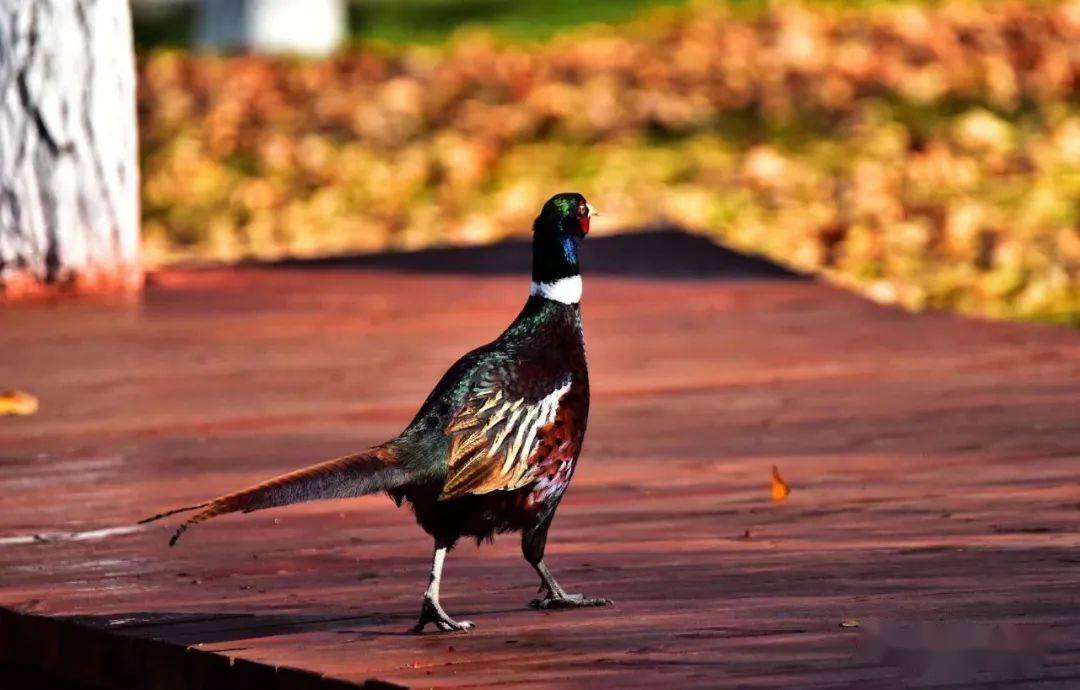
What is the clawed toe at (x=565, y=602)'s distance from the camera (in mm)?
4527

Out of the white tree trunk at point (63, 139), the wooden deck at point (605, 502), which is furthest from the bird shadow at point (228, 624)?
the white tree trunk at point (63, 139)

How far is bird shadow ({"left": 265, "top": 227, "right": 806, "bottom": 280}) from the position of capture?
10.2 meters

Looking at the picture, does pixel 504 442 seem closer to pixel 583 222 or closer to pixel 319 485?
pixel 319 485

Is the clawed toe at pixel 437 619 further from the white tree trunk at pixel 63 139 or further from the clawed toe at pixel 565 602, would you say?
the white tree trunk at pixel 63 139

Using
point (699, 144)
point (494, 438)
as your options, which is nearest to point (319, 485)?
point (494, 438)

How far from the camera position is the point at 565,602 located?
4527mm

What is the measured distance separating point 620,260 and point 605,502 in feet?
15.4

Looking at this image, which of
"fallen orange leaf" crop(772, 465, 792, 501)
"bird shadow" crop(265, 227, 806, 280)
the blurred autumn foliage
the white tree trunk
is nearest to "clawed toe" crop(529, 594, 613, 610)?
"fallen orange leaf" crop(772, 465, 792, 501)

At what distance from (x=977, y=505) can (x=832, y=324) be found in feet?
10.9

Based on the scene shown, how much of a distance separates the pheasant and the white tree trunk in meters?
5.25

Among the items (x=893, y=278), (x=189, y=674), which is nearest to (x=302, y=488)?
(x=189, y=674)

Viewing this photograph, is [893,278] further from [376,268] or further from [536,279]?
[536,279]

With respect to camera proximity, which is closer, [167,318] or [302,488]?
[302,488]

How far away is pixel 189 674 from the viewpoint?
172 inches
